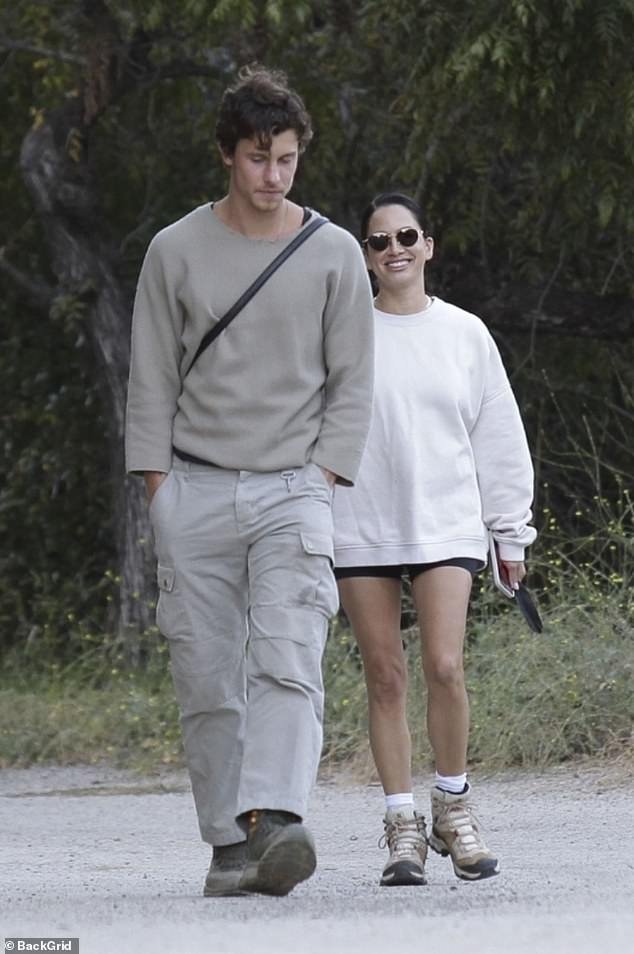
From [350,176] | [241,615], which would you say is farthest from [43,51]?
[241,615]

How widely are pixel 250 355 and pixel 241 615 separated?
2.28 ft

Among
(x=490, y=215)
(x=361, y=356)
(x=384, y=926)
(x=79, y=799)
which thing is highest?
(x=490, y=215)

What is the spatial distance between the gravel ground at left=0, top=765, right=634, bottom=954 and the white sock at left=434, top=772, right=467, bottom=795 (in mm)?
271

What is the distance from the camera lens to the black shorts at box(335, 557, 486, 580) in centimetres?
595

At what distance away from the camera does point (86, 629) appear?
14.9 metres

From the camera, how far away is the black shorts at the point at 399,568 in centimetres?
595

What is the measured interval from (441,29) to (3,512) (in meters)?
6.85

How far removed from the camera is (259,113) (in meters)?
5.43

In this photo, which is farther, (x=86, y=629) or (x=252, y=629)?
(x=86, y=629)

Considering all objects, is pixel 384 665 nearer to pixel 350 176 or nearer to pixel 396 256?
pixel 396 256

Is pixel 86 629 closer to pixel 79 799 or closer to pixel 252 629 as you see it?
pixel 79 799

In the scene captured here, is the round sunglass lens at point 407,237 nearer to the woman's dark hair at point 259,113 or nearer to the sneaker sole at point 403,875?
the woman's dark hair at point 259,113

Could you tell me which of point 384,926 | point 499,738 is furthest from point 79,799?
point 384,926

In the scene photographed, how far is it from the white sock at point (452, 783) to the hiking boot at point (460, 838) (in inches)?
0.5
